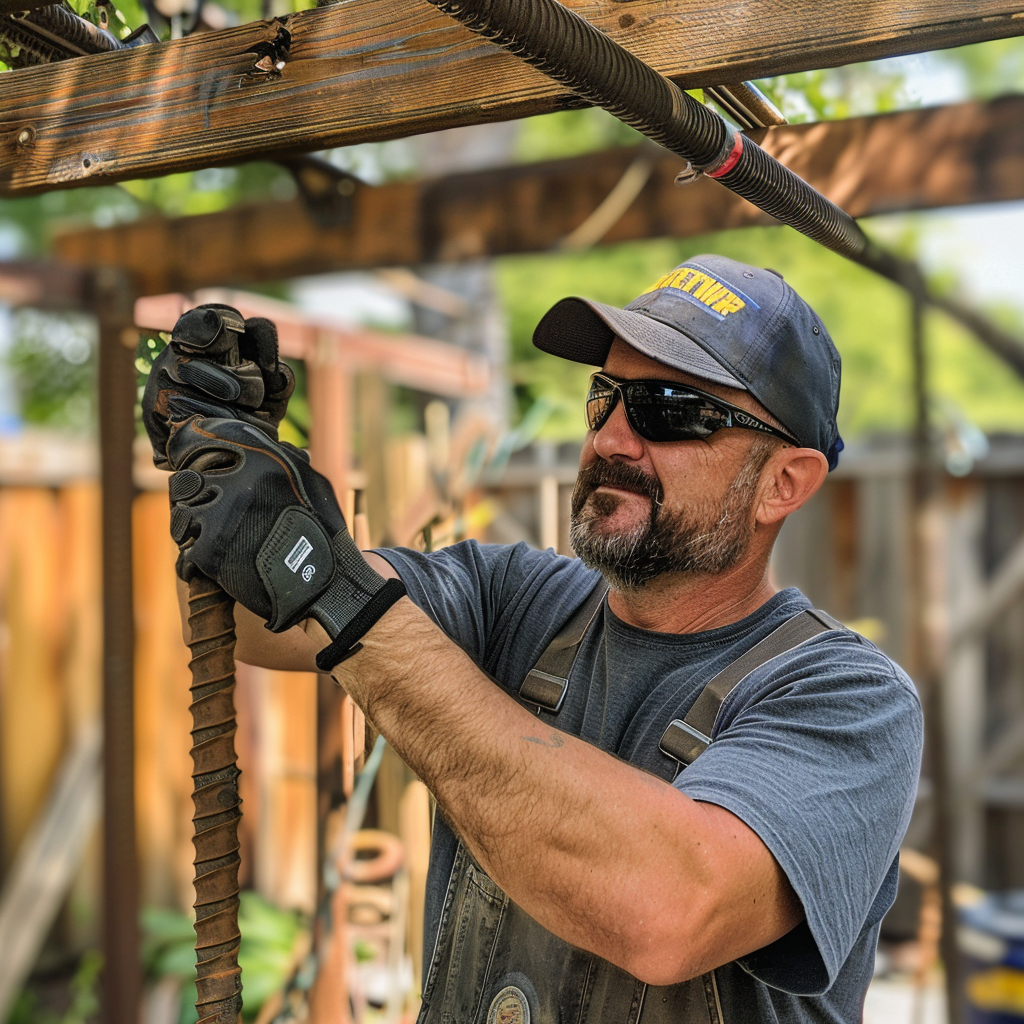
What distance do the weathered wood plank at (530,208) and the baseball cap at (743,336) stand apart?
0.59 m

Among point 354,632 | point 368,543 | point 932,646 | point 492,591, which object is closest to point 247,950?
point 368,543

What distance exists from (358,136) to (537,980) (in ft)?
3.91

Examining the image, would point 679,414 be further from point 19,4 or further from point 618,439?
point 19,4

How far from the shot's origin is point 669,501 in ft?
5.61

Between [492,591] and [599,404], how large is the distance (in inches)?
15.0

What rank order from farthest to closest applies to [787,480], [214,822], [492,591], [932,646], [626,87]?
[932,646] → [492,591] → [787,480] → [214,822] → [626,87]

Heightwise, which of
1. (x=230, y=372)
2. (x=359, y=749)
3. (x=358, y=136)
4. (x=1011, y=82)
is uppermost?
(x=1011, y=82)

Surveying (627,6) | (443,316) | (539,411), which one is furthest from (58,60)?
(443,316)

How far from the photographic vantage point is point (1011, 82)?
11.5m

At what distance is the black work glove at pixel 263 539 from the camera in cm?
130

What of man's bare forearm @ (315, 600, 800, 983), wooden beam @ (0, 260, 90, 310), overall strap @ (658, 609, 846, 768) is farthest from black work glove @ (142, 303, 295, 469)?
wooden beam @ (0, 260, 90, 310)

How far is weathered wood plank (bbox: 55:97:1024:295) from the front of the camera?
2.47 m

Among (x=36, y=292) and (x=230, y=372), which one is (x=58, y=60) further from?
(x=36, y=292)

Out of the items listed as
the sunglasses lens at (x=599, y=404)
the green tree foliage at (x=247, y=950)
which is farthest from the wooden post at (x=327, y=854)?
the sunglasses lens at (x=599, y=404)
